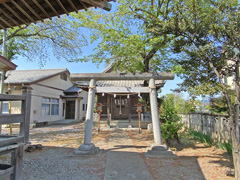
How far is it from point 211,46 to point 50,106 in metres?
15.3

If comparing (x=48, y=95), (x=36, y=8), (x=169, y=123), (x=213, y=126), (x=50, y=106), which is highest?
(x=36, y=8)

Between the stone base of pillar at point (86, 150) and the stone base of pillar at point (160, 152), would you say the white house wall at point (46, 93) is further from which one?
the stone base of pillar at point (160, 152)

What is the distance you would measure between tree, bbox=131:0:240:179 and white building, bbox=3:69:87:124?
458 inches

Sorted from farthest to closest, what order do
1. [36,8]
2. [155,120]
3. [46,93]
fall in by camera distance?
[46,93] → [155,120] → [36,8]

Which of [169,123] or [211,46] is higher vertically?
[211,46]

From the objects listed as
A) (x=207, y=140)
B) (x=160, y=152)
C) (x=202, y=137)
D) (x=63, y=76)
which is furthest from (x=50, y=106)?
(x=207, y=140)

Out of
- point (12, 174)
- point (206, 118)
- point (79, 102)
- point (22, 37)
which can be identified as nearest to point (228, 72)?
point (206, 118)

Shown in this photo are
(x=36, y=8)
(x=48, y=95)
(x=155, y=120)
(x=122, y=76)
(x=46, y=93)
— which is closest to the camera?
(x=36, y=8)

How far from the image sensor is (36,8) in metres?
2.58

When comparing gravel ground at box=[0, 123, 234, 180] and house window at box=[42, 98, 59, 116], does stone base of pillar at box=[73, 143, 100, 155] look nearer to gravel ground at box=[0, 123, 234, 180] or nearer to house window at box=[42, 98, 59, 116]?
gravel ground at box=[0, 123, 234, 180]

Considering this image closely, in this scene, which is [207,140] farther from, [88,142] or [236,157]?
[88,142]

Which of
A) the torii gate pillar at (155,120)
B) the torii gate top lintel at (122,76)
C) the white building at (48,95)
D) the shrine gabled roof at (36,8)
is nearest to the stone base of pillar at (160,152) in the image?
the torii gate pillar at (155,120)

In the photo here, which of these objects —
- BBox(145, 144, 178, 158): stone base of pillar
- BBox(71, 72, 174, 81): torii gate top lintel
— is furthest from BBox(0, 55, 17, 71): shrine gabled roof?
BBox(145, 144, 178, 158): stone base of pillar

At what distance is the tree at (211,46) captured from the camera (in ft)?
13.0
